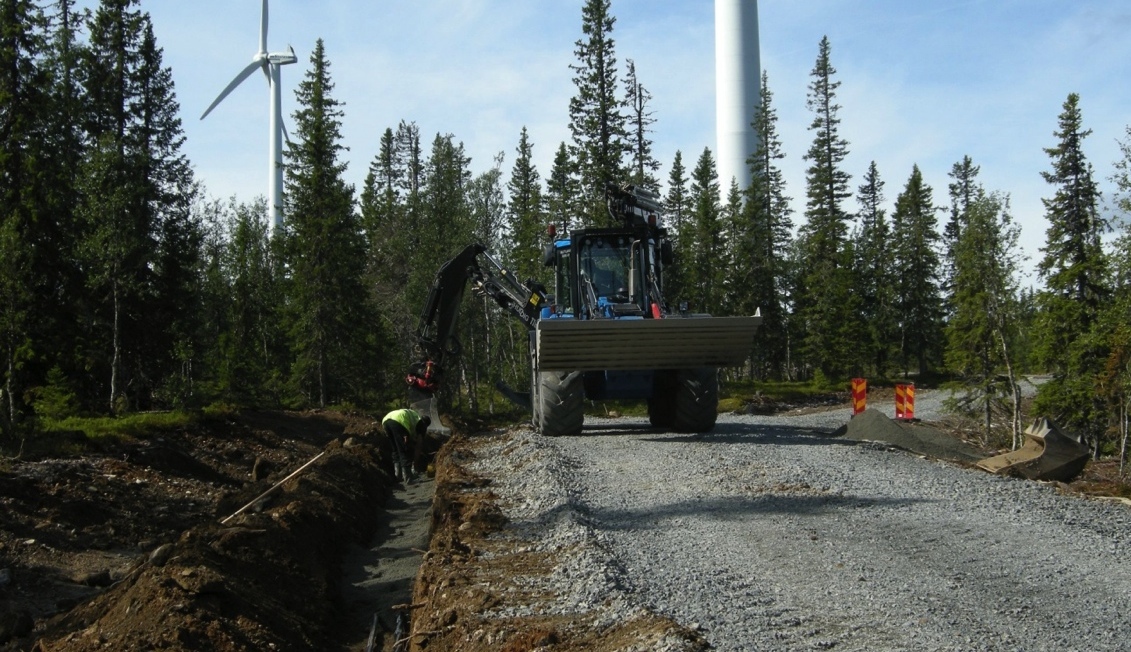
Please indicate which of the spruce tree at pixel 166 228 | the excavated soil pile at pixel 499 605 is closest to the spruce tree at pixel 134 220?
the spruce tree at pixel 166 228

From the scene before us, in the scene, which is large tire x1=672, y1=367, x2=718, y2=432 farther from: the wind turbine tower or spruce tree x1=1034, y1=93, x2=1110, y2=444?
the wind turbine tower

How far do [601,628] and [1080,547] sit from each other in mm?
4949

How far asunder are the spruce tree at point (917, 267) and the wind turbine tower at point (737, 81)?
1423 cm

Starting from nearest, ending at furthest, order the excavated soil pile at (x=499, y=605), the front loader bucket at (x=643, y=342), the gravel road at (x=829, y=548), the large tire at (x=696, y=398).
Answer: the excavated soil pile at (x=499, y=605) → the gravel road at (x=829, y=548) → the front loader bucket at (x=643, y=342) → the large tire at (x=696, y=398)

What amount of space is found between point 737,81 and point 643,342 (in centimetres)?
5357

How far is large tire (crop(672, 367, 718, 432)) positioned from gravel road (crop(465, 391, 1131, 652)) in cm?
282

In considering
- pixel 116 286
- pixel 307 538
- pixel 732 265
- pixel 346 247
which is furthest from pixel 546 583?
pixel 732 265

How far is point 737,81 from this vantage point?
221 feet

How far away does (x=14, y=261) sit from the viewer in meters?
27.2

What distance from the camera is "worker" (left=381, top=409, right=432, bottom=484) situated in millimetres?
18625

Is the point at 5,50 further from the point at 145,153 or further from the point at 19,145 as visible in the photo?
the point at 145,153

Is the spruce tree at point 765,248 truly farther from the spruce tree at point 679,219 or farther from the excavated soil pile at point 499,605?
the excavated soil pile at point 499,605

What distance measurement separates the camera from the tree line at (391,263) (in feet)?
111

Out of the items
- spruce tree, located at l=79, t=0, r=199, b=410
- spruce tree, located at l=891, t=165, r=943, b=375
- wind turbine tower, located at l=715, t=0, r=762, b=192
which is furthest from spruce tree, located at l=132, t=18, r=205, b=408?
spruce tree, located at l=891, t=165, r=943, b=375
